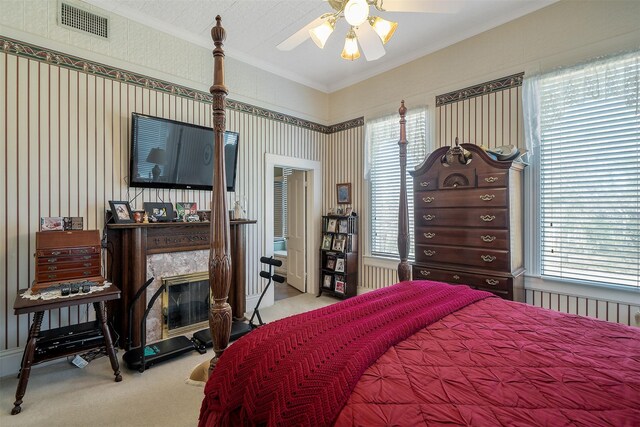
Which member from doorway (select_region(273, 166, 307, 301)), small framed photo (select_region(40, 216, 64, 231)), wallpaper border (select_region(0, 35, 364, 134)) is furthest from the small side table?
doorway (select_region(273, 166, 307, 301))

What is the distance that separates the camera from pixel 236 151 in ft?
13.0

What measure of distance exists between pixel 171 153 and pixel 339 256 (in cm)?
277

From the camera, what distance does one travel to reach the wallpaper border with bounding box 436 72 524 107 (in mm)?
3301

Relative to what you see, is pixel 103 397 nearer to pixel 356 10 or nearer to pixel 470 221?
pixel 356 10

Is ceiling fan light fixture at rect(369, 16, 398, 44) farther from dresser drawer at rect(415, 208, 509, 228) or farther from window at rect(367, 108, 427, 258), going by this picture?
window at rect(367, 108, 427, 258)

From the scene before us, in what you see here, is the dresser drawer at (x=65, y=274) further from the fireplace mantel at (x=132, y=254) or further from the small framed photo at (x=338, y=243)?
the small framed photo at (x=338, y=243)

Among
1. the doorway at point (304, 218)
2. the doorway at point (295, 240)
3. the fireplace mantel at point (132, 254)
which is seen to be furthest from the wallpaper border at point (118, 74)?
the fireplace mantel at point (132, 254)

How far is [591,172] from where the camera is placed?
2.80m

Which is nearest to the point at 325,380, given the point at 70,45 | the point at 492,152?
the point at 492,152

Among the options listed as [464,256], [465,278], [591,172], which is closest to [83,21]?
[464,256]

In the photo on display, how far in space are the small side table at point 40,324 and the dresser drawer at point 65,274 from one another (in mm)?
204

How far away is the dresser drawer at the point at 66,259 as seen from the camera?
2.50 metres

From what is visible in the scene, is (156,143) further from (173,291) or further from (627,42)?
(627,42)

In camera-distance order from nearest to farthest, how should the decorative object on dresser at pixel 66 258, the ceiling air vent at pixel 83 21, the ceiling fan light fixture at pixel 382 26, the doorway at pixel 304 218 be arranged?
the ceiling fan light fixture at pixel 382 26 < the decorative object on dresser at pixel 66 258 < the ceiling air vent at pixel 83 21 < the doorway at pixel 304 218
